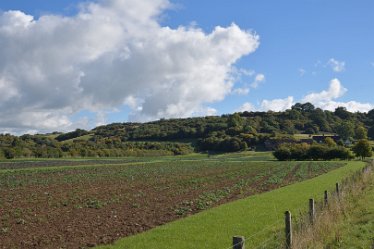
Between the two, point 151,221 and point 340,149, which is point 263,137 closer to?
point 340,149

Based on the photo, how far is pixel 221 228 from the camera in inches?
711

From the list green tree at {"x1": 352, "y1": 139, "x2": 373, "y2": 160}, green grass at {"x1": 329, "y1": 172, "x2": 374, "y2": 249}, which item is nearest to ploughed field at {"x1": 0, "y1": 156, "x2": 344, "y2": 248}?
green grass at {"x1": 329, "y1": 172, "x2": 374, "y2": 249}

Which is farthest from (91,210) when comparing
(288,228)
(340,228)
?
(288,228)

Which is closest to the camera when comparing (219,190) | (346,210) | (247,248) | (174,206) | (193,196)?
(247,248)

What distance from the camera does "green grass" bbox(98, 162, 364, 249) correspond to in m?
15.4

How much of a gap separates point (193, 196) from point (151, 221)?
30.6 feet

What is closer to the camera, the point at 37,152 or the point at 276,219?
the point at 276,219

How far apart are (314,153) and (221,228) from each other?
101 meters

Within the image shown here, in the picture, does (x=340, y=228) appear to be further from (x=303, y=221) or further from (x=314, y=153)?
(x=314, y=153)

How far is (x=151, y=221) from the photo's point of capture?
20047 mm

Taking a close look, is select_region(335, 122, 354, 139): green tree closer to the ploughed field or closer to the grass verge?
the ploughed field

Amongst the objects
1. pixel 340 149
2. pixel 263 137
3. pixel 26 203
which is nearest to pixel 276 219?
pixel 26 203

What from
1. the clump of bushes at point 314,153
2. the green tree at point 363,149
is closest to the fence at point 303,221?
the green tree at point 363,149

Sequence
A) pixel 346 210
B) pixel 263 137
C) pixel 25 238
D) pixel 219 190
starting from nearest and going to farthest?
pixel 25 238, pixel 346 210, pixel 219 190, pixel 263 137
